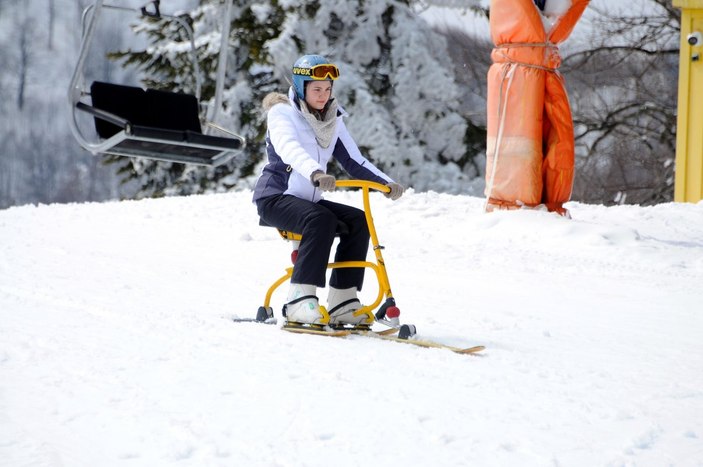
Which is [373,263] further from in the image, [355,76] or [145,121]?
[355,76]

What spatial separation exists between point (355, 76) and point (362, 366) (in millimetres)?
17027

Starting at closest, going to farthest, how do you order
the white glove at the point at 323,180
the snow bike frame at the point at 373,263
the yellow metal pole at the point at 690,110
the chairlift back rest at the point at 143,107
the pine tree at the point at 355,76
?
the white glove at the point at 323,180 < the snow bike frame at the point at 373,263 < the chairlift back rest at the point at 143,107 < the yellow metal pole at the point at 690,110 < the pine tree at the point at 355,76

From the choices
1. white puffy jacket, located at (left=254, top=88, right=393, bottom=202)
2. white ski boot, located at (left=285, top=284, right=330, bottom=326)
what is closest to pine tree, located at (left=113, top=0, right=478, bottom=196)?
white puffy jacket, located at (left=254, top=88, right=393, bottom=202)

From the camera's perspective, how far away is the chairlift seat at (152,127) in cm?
796

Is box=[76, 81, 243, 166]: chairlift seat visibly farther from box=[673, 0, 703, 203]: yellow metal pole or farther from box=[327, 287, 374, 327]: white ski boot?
box=[673, 0, 703, 203]: yellow metal pole

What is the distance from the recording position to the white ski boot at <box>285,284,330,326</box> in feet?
16.8

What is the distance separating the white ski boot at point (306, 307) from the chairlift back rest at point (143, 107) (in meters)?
3.75

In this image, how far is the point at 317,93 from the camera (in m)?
5.29

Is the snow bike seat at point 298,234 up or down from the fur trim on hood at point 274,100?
down

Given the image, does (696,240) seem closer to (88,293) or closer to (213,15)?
(88,293)

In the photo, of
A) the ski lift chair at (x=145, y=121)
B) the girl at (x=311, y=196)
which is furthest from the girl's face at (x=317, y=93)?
the ski lift chair at (x=145, y=121)

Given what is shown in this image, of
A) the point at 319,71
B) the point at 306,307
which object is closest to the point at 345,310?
the point at 306,307

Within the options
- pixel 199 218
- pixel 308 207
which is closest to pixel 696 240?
pixel 199 218

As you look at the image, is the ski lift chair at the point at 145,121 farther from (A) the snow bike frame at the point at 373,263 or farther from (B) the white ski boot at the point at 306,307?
(B) the white ski boot at the point at 306,307
